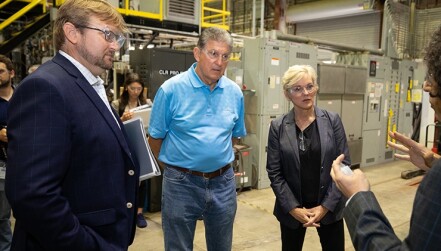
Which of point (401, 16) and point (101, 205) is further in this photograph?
point (401, 16)

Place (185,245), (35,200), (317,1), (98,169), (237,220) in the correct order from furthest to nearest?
(317,1), (237,220), (185,245), (98,169), (35,200)

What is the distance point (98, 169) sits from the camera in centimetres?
112

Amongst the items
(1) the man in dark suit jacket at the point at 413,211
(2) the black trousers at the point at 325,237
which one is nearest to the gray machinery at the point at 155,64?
(2) the black trousers at the point at 325,237

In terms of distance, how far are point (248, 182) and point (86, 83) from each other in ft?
12.8

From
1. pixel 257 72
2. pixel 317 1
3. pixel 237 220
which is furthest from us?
pixel 317 1

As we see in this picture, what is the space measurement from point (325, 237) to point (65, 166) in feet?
4.99

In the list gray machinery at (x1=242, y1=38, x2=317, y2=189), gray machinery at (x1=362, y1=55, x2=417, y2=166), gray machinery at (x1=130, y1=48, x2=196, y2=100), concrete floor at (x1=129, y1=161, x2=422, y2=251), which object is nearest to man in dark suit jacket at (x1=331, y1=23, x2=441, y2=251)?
concrete floor at (x1=129, y1=161, x2=422, y2=251)

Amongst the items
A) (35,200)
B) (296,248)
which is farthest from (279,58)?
(35,200)

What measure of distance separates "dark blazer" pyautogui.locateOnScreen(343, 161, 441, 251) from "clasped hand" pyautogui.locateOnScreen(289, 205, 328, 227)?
916mm

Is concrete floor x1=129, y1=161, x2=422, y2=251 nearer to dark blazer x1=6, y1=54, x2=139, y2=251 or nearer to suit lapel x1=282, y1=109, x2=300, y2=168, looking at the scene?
suit lapel x1=282, y1=109, x2=300, y2=168

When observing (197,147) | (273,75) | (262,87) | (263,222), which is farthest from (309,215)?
(273,75)

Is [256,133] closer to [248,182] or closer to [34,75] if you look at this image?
[248,182]

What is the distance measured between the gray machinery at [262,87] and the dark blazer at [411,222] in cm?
384

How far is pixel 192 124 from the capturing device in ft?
6.23
